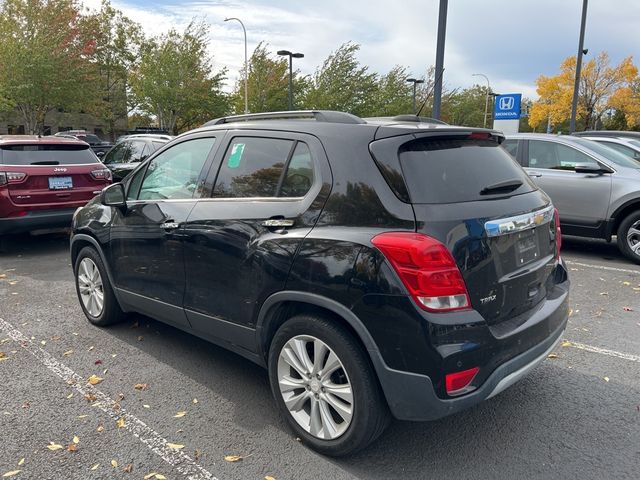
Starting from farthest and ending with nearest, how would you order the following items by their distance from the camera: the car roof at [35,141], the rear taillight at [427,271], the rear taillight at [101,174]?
1. the rear taillight at [101,174]
2. the car roof at [35,141]
3. the rear taillight at [427,271]

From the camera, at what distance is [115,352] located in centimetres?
414

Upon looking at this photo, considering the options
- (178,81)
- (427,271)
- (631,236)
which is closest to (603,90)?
(178,81)

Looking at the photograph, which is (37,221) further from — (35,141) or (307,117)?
(307,117)

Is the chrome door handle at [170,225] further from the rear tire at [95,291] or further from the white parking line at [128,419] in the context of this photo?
the white parking line at [128,419]

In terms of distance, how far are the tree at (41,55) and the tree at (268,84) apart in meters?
10.9

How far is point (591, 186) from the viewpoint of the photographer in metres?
7.49

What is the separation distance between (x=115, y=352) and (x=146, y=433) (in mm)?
1323

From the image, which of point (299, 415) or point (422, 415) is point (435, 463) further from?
point (299, 415)

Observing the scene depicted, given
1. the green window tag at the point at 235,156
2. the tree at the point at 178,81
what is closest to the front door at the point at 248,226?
the green window tag at the point at 235,156

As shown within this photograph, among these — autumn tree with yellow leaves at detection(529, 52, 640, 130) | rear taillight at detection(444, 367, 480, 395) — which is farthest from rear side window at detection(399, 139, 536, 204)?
autumn tree with yellow leaves at detection(529, 52, 640, 130)

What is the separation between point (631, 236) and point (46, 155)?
8.61m

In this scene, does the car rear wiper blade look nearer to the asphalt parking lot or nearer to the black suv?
the black suv

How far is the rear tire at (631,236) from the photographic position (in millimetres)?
7180

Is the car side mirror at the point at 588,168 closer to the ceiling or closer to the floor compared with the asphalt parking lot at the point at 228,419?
closer to the ceiling
